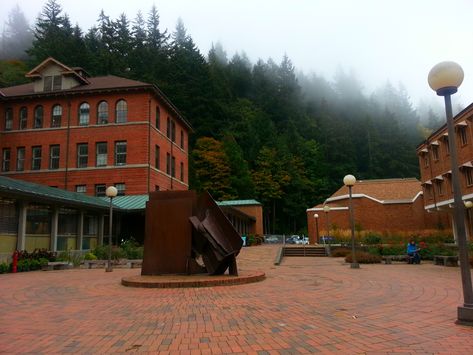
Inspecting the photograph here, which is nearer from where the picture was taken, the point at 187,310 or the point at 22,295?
the point at 187,310

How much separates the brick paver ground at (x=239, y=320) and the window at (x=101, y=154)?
23.3 m

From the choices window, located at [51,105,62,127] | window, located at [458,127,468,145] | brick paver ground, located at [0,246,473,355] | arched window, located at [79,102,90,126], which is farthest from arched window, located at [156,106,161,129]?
brick paver ground, located at [0,246,473,355]

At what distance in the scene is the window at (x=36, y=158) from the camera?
1304 inches

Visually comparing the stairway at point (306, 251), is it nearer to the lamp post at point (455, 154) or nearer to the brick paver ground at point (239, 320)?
the brick paver ground at point (239, 320)

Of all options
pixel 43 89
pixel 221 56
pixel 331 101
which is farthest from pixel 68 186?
pixel 331 101

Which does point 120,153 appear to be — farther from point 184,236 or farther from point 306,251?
point 184,236

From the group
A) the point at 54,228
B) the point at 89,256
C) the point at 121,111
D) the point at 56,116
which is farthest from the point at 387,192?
the point at 54,228

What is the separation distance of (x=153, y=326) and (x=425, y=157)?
124 ft

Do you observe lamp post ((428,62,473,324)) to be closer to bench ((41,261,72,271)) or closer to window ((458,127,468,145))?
bench ((41,261,72,271))

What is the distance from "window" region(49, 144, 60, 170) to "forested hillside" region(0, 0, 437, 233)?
18.7 metres

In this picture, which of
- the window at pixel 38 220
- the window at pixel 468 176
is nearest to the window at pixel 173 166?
the window at pixel 38 220

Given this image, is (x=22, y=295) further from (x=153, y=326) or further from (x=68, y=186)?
(x=68, y=186)

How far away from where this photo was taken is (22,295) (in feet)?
29.6

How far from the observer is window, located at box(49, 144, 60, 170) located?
108ft
